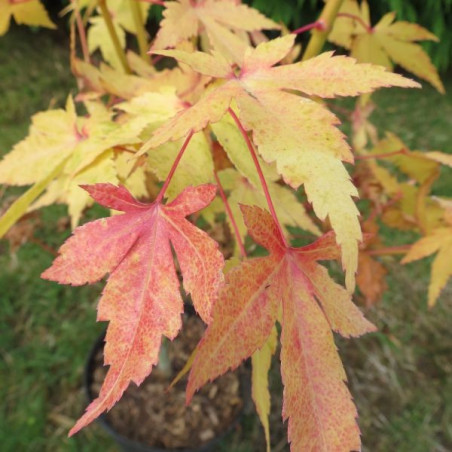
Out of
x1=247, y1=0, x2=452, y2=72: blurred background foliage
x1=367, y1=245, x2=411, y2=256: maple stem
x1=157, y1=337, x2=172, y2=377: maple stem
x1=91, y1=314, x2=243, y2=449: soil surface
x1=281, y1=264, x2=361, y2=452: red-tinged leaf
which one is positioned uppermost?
x1=281, y1=264, x2=361, y2=452: red-tinged leaf

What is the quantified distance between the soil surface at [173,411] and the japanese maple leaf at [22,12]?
785mm

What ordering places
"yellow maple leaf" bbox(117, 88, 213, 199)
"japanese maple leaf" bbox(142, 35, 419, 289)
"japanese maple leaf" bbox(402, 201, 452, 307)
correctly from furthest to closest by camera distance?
"japanese maple leaf" bbox(402, 201, 452, 307)
"yellow maple leaf" bbox(117, 88, 213, 199)
"japanese maple leaf" bbox(142, 35, 419, 289)

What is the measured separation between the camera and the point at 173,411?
3.70ft

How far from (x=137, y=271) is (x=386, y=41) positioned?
61cm

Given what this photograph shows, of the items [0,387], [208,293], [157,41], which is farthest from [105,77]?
[0,387]

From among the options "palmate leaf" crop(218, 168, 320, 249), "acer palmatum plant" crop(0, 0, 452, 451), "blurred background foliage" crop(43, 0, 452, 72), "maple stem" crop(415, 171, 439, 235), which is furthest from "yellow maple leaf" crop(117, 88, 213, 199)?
"blurred background foliage" crop(43, 0, 452, 72)

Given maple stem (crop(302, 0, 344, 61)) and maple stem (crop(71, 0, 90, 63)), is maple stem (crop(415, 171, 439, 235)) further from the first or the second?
maple stem (crop(71, 0, 90, 63))

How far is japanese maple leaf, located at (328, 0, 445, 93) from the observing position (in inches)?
30.0

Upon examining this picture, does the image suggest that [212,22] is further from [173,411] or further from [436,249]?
[173,411]

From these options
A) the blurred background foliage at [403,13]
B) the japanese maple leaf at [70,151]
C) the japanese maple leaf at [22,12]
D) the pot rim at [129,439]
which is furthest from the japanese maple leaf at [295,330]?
the blurred background foliage at [403,13]

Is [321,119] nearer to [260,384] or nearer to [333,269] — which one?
[260,384]

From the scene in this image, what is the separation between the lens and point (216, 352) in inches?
16.0

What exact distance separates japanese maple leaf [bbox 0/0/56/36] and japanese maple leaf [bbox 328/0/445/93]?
44 centimetres

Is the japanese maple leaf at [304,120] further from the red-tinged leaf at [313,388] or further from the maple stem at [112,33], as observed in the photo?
the maple stem at [112,33]
